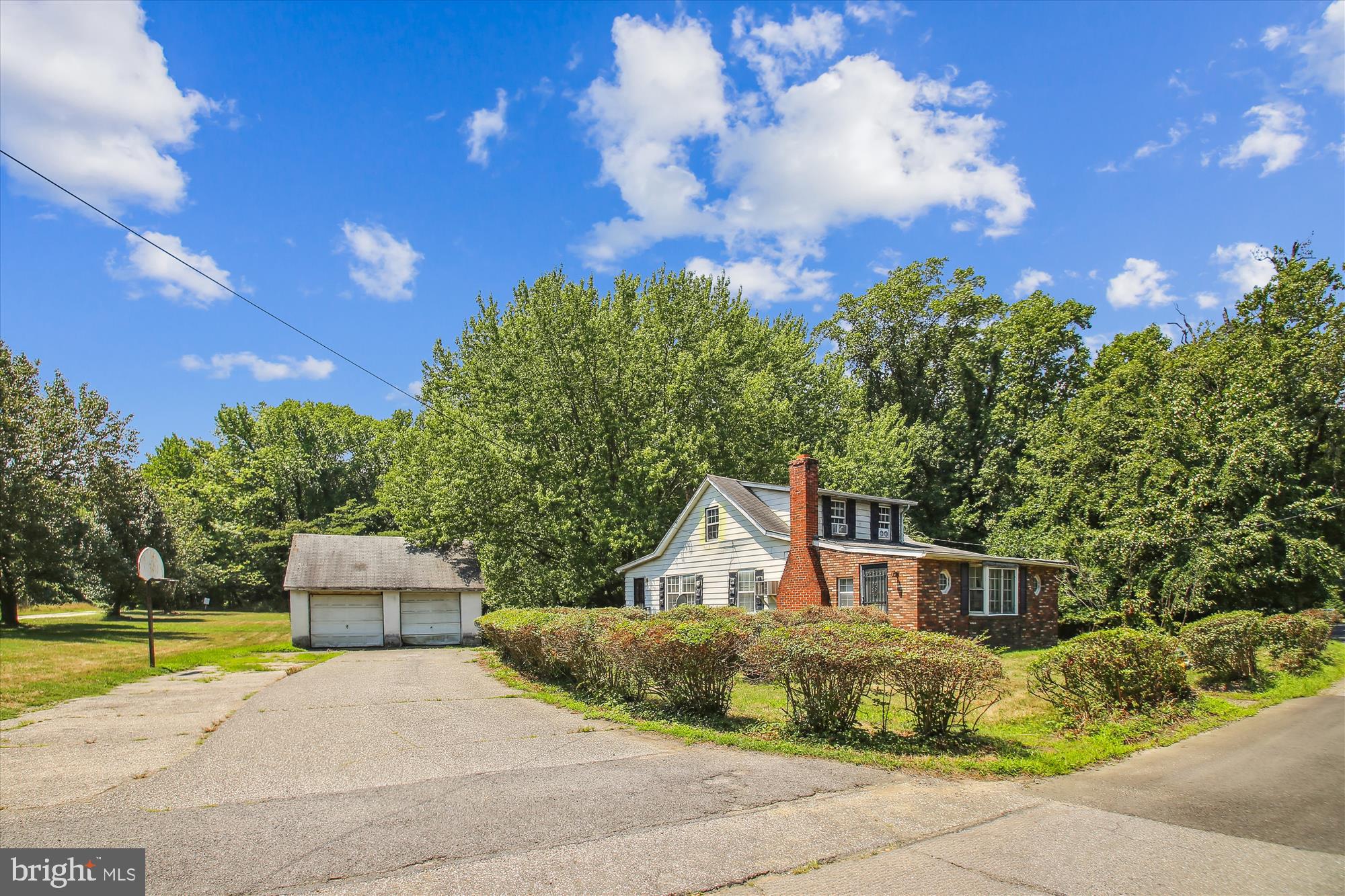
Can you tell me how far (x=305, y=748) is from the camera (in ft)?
30.0

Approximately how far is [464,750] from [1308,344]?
108ft

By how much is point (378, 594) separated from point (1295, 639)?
29.4 m

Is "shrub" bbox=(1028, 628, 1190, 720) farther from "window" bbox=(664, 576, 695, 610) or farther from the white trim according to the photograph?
"window" bbox=(664, 576, 695, 610)

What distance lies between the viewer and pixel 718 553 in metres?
25.2

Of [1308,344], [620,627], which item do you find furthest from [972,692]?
[1308,344]

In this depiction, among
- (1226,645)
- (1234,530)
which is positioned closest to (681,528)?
(1226,645)

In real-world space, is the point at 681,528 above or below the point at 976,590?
above

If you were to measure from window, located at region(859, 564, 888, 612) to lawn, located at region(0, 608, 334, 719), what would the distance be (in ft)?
54.2

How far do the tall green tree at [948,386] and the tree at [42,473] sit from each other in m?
31.5

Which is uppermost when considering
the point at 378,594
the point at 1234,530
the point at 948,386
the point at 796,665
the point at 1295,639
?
the point at 948,386

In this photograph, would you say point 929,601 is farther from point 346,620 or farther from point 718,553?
point 346,620

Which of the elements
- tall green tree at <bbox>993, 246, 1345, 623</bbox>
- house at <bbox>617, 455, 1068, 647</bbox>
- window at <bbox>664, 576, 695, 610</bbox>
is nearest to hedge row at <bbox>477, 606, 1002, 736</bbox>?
house at <bbox>617, 455, 1068, 647</bbox>

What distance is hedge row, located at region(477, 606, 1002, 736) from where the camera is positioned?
808cm

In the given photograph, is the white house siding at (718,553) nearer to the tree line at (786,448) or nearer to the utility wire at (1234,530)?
the tree line at (786,448)
